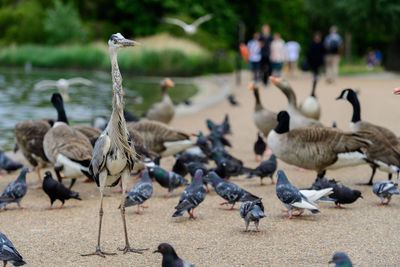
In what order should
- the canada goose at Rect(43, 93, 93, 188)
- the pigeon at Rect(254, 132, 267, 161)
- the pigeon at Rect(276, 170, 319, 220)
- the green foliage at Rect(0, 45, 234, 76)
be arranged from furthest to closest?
the green foliage at Rect(0, 45, 234, 76) < the pigeon at Rect(254, 132, 267, 161) < the canada goose at Rect(43, 93, 93, 188) < the pigeon at Rect(276, 170, 319, 220)

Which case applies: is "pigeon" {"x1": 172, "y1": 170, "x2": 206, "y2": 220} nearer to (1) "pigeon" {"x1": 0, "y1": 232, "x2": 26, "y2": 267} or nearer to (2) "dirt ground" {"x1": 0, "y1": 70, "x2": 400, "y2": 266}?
(2) "dirt ground" {"x1": 0, "y1": 70, "x2": 400, "y2": 266}

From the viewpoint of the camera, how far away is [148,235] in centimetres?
714

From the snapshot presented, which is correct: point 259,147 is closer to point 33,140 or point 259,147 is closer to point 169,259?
point 33,140

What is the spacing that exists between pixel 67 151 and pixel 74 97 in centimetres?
1924

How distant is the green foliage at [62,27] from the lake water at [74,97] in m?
10.9

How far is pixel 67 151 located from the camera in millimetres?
8883

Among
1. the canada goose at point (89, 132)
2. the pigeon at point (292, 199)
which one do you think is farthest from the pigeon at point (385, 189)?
the canada goose at point (89, 132)

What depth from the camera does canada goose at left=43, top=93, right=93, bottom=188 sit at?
8.76 meters

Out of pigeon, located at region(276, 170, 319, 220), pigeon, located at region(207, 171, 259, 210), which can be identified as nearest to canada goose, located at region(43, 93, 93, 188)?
pigeon, located at region(207, 171, 259, 210)

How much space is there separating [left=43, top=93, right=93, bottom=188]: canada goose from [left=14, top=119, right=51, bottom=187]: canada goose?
434 mm

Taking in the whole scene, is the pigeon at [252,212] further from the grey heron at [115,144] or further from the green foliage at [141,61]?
the green foliage at [141,61]

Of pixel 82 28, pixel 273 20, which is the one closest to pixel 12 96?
pixel 82 28

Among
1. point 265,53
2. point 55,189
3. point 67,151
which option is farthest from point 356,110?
point 265,53

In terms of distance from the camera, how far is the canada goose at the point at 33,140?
990 cm
